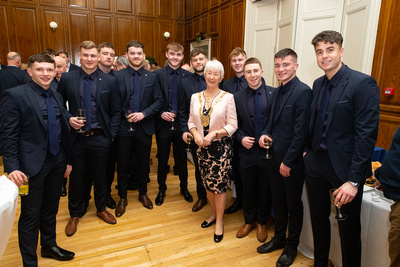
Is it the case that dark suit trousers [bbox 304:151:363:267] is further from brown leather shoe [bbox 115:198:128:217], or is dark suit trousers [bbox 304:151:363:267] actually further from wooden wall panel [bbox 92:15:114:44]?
wooden wall panel [bbox 92:15:114:44]

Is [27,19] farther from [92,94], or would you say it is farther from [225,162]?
[225,162]

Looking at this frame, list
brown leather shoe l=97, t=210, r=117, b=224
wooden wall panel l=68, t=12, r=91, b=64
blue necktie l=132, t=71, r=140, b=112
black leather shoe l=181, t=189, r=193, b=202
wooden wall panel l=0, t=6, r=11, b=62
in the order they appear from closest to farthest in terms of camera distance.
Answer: brown leather shoe l=97, t=210, r=117, b=224 < blue necktie l=132, t=71, r=140, b=112 < black leather shoe l=181, t=189, r=193, b=202 < wooden wall panel l=0, t=6, r=11, b=62 < wooden wall panel l=68, t=12, r=91, b=64

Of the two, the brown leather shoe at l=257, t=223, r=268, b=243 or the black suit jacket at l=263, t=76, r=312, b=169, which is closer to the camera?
the black suit jacket at l=263, t=76, r=312, b=169

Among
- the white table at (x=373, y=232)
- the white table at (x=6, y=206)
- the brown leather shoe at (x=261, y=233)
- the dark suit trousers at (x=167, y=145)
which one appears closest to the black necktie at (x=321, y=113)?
the white table at (x=373, y=232)

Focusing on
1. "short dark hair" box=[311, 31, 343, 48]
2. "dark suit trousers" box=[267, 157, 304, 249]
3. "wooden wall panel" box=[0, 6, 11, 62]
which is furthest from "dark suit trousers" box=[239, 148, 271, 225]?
"wooden wall panel" box=[0, 6, 11, 62]

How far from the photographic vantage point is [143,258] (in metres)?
2.41

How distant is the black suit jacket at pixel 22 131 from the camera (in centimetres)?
188

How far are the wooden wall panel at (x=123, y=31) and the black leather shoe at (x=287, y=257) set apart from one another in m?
8.19

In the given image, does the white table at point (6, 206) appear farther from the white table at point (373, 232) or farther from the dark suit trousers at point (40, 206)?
the white table at point (373, 232)

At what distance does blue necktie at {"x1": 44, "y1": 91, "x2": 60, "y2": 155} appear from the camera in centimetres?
207

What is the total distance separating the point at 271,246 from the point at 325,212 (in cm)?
77

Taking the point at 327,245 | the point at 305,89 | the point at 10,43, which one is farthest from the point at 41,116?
the point at 10,43

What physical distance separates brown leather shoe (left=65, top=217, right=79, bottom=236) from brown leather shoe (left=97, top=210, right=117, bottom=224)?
0.27 meters

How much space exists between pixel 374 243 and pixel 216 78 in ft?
5.95
